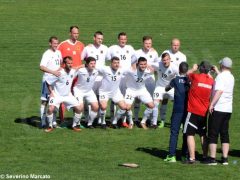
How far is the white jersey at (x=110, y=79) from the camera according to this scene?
18719mm

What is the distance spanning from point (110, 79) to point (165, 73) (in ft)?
4.68

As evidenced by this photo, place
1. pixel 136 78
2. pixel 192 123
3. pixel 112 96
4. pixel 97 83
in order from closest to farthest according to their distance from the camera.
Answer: pixel 192 123, pixel 112 96, pixel 136 78, pixel 97 83

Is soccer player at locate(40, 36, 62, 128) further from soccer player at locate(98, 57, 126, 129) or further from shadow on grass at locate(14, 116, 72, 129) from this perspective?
soccer player at locate(98, 57, 126, 129)

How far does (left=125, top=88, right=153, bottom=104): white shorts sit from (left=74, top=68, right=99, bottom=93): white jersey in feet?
3.28

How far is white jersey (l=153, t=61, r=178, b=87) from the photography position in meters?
18.8

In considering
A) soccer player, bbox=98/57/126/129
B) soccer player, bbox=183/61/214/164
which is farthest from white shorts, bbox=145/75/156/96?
soccer player, bbox=183/61/214/164

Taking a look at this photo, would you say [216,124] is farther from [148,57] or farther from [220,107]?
[148,57]

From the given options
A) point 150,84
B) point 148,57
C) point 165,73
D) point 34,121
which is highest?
→ point 148,57

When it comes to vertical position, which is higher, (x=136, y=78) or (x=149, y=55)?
(x=149, y=55)

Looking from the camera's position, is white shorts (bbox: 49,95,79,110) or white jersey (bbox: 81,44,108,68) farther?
white jersey (bbox: 81,44,108,68)

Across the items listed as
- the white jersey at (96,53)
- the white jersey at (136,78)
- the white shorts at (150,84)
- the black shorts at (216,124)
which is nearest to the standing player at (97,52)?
the white jersey at (96,53)

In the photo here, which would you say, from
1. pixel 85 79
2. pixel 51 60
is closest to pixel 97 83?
pixel 85 79

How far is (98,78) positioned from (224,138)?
489 cm

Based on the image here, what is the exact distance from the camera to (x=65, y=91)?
18281 millimetres
